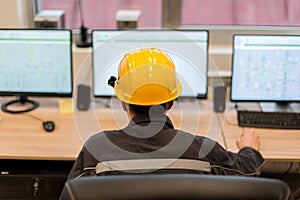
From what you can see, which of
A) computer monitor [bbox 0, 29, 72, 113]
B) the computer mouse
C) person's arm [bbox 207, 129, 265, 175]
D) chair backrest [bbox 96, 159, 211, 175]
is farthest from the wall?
chair backrest [bbox 96, 159, 211, 175]

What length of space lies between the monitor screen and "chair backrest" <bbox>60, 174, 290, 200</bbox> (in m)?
1.37

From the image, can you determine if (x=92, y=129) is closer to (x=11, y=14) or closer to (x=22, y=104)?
(x=22, y=104)

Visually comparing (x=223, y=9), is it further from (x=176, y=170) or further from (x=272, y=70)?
(x=176, y=170)

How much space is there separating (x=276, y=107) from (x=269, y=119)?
19 centimetres

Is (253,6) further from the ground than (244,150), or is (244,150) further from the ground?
(253,6)

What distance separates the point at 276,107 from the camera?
250 centimetres

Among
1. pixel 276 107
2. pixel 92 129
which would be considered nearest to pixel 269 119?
pixel 276 107

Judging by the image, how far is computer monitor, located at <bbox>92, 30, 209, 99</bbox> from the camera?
240cm

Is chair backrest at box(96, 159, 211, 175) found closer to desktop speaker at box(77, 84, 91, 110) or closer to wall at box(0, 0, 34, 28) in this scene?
desktop speaker at box(77, 84, 91, 110)

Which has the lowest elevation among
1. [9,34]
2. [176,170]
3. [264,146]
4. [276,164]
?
[276,164]

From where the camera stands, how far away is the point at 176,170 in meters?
1.33

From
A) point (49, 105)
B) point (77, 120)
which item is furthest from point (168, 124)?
point (49, 105)

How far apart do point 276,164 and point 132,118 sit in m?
1.57

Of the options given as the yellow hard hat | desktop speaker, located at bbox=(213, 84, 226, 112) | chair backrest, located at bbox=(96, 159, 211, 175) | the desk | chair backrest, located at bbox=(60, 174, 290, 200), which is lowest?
the desk
